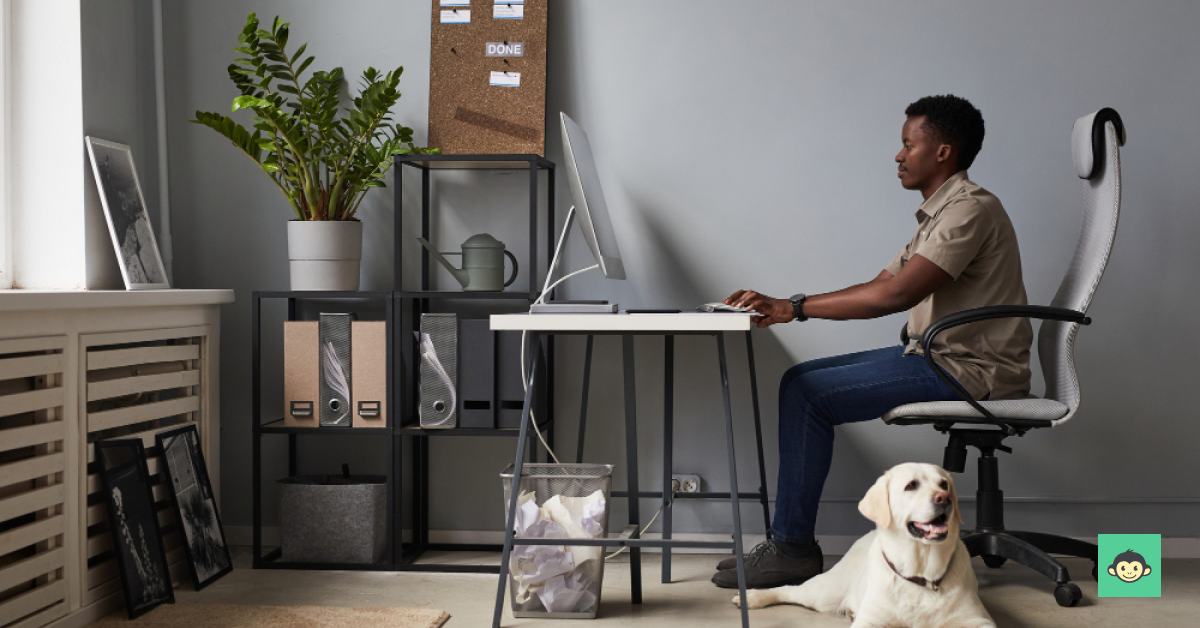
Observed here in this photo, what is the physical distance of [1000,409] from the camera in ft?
7.50

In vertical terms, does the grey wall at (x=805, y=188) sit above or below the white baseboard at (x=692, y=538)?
above

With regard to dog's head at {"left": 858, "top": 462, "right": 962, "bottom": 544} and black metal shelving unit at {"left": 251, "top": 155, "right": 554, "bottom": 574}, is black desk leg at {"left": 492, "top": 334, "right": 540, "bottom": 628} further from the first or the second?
dog's head at {"left": 858, "top": 462, "right": 962, "bottom": 544}

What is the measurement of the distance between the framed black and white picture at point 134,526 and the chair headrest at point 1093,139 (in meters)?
2.50

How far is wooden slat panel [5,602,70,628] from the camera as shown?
6.81 ft

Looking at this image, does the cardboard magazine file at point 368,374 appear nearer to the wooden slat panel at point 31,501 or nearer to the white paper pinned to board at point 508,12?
the wooden slat panel at point 31,501

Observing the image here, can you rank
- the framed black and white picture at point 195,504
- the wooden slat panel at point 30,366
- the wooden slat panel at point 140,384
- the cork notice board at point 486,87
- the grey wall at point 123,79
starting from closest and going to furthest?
the wooden slat panel at point 30,366
the wooden slat panel at point 140,384
the framed black and white picture at point 195,504
the grey wall at point 123,79
the cork notice board at point 486,87

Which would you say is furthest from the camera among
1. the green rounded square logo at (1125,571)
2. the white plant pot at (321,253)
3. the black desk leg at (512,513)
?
the white plant pot at (321,253)

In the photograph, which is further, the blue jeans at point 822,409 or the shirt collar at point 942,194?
the shirt collar at point 942,194

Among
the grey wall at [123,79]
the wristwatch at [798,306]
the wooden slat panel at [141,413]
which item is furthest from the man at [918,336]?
the grey wall at [123,79]

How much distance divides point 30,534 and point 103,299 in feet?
1.82

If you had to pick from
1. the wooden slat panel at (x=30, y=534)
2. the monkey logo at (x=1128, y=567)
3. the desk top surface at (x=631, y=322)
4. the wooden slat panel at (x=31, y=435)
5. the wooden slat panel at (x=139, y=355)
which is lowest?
the monkey logo at (x=1128, y=567)

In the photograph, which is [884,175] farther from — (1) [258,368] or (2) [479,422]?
(1) [258,368]

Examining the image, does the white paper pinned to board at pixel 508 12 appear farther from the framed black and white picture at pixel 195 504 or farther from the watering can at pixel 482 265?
the framed black and white picture at pixel 195 504

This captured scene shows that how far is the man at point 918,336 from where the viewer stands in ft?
7.60
